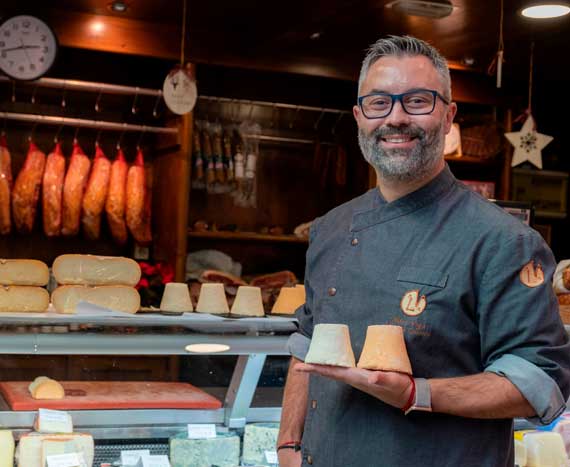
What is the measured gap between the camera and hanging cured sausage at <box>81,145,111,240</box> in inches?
211

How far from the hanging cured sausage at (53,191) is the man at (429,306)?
3.69 metres

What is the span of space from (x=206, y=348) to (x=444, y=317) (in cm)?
118

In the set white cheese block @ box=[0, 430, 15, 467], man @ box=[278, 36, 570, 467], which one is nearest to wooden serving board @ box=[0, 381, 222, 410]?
white cheese block @ box=[0, 430, 15, 467]

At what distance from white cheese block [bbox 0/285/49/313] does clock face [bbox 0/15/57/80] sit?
83.0 inches

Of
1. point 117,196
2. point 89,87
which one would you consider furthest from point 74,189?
point 89,87

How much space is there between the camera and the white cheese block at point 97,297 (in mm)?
2904

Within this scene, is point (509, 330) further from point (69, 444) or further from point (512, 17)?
point (512, 17)

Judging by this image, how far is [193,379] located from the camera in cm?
312

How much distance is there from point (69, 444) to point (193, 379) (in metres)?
0.64

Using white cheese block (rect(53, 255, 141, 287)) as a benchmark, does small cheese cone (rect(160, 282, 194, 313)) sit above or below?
below

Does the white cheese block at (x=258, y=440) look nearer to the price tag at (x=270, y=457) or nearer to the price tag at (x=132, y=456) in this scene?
the price tag at (x=270, y=457)

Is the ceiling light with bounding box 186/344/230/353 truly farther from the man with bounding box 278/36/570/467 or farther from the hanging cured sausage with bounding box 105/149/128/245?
the hanging cured sausage with bounding box 105/149/128/245

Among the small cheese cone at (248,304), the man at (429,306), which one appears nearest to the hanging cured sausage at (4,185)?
the small cheese cone at (248,304)

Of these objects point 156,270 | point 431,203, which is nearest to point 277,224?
point 156,270
